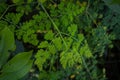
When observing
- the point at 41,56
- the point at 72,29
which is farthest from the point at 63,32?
the point at 41,56

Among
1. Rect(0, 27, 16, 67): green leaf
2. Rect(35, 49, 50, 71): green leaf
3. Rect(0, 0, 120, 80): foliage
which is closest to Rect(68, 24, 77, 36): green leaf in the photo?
Rect(0, 0, 120, 80): foliage

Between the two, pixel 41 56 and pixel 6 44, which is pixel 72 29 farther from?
pixel 6 44

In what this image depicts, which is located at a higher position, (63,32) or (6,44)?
(6,44)

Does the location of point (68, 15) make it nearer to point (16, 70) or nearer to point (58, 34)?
point (58, 34)

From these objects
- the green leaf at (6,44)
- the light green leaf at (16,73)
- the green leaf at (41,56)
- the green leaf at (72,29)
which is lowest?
the green leaf at (41,56)

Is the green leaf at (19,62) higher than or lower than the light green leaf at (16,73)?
higher

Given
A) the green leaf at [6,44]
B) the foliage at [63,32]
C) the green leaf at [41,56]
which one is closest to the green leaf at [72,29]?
the foliage at [63,32]

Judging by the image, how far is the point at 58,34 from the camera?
4.37 feet

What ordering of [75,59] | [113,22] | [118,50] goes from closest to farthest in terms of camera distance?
[75,59]
[113,22]
[118,50]

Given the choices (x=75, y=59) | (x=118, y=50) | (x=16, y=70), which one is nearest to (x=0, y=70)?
(x=16, y=70)

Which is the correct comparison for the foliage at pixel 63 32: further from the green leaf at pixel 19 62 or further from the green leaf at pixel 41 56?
the green leaf at pixel 19 62

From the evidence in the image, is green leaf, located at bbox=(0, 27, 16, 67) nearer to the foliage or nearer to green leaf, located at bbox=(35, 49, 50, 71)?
the foliage

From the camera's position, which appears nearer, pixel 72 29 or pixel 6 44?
pixel 6 44

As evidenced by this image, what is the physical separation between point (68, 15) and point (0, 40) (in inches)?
20.9
